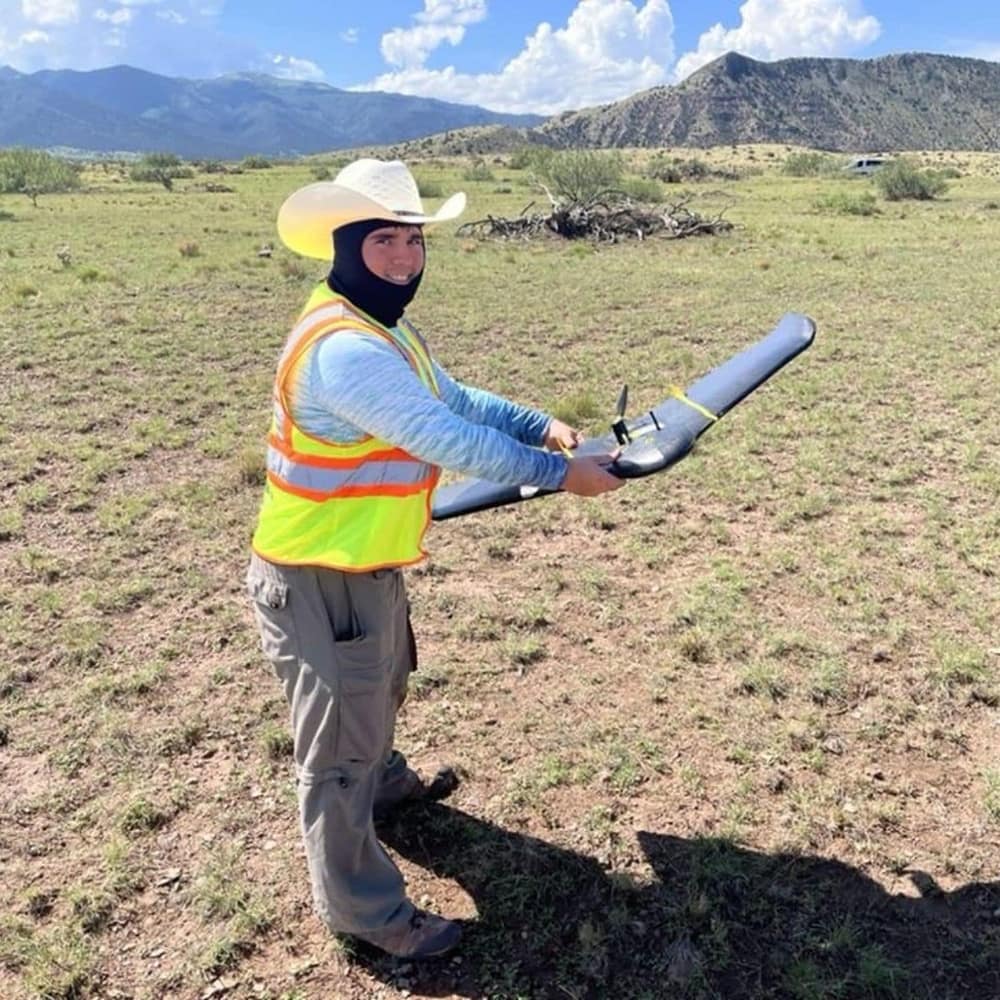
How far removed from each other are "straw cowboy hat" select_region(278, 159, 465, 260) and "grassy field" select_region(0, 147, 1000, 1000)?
2356mm

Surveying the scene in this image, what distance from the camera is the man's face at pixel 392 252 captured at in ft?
7.70

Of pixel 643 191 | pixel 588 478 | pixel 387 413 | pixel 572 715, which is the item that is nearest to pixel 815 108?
pixel 643 191

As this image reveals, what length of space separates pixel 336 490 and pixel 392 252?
68cm

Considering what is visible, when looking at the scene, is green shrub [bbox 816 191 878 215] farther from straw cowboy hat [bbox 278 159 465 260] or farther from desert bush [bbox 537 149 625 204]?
straw cowboy hat [bbox 278 159 465 260]

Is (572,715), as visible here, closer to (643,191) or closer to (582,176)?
(582,176)

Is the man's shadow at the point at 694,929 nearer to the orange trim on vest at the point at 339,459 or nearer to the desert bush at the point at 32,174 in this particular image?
the orange trim on vest at the point at 339,459

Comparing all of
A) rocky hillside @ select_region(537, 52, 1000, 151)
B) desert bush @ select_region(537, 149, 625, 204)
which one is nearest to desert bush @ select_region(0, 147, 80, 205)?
desert bush @ select_region(537, 149, 625, 204)

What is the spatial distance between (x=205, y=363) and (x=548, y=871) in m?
9.16

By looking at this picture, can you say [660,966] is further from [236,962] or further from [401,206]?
[401,206]

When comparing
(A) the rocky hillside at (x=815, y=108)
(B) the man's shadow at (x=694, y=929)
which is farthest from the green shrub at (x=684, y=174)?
(A) the rocky hillside at (x=815, y=108)

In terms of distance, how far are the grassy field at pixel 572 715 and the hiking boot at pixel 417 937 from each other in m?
0.08

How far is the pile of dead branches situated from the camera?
2472 cm

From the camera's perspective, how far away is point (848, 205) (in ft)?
104

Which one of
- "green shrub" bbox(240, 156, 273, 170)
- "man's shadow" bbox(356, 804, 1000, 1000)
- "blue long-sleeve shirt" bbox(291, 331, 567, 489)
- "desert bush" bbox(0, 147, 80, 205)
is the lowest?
"man's shadow" bbox(356, 804, 1000, 1000)
